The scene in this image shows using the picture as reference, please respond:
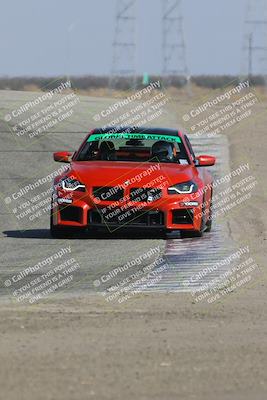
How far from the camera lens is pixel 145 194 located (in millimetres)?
14211

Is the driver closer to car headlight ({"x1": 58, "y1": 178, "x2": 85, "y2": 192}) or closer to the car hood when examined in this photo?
the car hood

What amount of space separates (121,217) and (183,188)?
3.12ft

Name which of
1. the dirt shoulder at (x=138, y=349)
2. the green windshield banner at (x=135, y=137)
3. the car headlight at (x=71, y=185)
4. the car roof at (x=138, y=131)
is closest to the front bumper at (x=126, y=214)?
the car headlight at (x=71, y=185)

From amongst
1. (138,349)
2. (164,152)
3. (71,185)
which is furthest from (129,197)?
(138,349)

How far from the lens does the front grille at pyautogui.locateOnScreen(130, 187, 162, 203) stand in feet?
46.4

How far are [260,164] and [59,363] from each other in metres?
19.8

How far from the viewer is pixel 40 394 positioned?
6098 mm

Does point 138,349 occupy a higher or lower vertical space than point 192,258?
higher

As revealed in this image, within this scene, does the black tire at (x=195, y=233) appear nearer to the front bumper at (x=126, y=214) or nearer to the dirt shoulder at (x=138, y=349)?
the front bumper at (x=126, y=214)

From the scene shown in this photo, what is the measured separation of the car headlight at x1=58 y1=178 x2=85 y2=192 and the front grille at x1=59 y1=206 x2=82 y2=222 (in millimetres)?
247

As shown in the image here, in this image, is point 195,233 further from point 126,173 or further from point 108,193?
point 108,193

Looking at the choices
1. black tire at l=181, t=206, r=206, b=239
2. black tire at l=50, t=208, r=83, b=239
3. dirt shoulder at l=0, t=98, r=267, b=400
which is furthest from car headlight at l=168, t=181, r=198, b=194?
dirt shoulder at l=0, t=98, r=267, b=400

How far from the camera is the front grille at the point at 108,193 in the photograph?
14.1 metres

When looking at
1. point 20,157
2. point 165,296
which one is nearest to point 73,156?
point 165,296
